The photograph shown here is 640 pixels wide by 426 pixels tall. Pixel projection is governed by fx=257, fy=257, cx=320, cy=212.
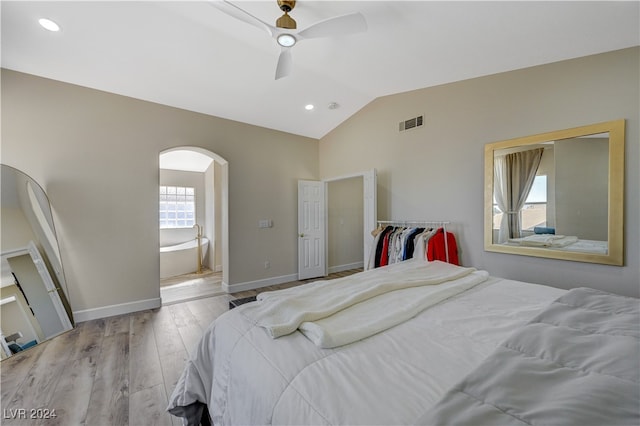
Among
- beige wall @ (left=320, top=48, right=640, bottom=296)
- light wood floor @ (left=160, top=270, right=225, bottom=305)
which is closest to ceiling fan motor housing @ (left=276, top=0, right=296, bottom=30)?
beige wall @ (left=320, top=48, right=640, bottom=296)

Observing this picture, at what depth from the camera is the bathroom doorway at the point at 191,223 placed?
4672 mm

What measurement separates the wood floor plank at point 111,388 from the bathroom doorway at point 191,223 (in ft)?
5.53

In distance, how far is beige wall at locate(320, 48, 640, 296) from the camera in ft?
6.84

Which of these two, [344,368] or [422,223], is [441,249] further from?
[344,368]

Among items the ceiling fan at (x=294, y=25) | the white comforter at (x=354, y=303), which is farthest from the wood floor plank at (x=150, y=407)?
the ceiling fan at (x=294, y=25)

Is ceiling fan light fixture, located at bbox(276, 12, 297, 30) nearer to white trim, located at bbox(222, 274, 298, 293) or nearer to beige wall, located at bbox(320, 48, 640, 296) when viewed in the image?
beige wall, located at bbox(320, 48, 640, 296)

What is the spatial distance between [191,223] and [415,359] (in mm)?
6895

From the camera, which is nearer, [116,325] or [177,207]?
[116,325]

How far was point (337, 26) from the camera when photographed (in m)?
1.91

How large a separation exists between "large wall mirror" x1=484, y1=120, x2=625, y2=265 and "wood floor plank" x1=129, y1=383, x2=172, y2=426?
3.21m

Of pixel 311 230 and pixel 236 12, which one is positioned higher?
pixel 236 12

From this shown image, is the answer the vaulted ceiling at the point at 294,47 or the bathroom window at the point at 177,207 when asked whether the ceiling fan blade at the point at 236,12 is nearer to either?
the vaulted ceiling at the point at 294,47

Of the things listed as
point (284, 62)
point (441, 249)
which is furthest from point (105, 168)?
point (441, 249)

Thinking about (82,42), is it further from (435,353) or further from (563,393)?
(563,393)
